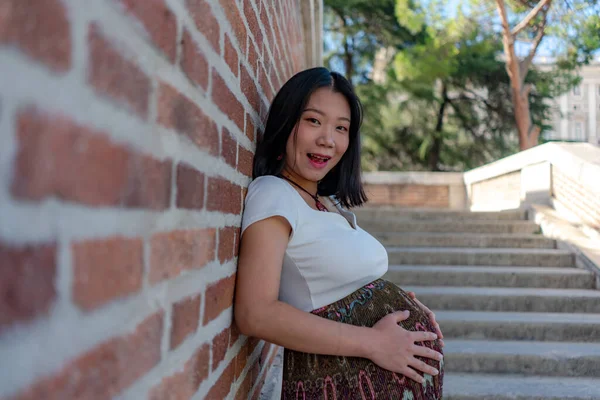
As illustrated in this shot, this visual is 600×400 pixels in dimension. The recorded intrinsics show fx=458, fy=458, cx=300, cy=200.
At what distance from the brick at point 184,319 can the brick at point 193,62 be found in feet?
1.31

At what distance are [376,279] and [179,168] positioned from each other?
113 centimetres

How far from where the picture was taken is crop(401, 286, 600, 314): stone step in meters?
3.99

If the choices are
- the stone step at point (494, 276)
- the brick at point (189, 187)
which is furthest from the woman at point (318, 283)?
the stone step at point (494, 276)

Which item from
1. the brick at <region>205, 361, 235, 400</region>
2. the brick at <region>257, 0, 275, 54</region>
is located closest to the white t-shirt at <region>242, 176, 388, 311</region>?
the brick at <region>205, 361, 235, 400</region>

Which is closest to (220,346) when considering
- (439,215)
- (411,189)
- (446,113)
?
(439,215)

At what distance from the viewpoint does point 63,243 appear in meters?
0.43

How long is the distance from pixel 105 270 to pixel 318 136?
127cm

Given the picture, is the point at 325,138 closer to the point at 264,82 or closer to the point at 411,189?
the point at 264,82

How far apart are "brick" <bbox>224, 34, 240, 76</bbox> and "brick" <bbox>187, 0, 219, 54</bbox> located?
8cm

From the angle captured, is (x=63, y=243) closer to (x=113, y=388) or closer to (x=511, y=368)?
(x=113, y=388)

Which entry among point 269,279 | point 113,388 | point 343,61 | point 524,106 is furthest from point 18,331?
point 343,61

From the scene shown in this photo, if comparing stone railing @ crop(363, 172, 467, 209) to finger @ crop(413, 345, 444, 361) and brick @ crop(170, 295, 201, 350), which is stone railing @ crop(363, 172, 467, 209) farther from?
brick @ crop(170, 295, 201, 350)

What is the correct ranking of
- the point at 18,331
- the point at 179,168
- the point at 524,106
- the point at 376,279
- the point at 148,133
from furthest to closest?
1. the point at 524,106
2. the point at 376,279
3. the point at 179,168
4. the point at 148,133
5. the point at 18,331

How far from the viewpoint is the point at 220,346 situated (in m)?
1.10
